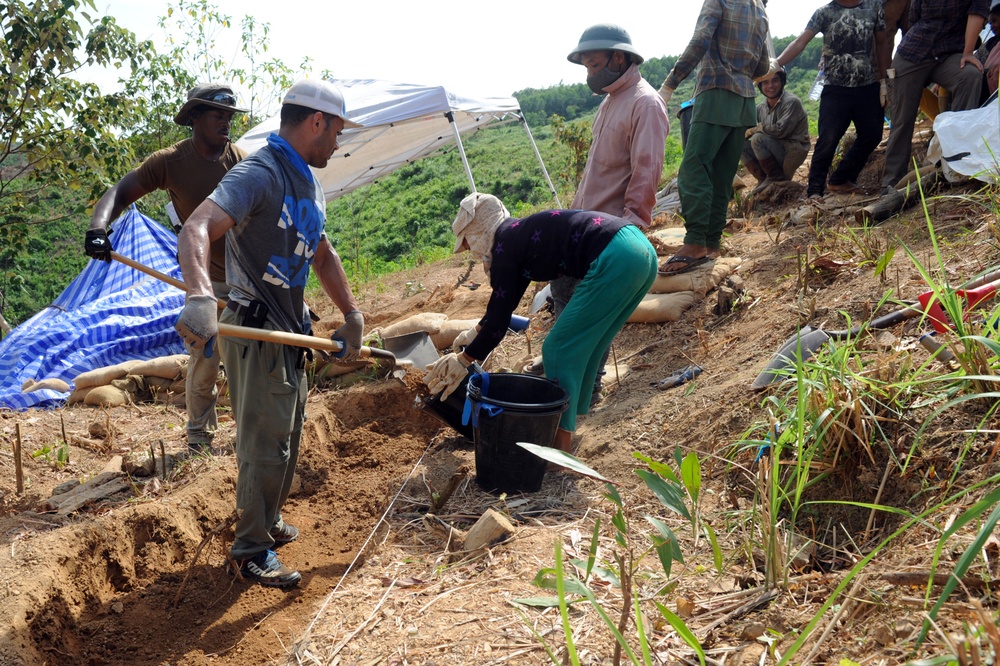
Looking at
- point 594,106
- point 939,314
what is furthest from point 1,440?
point 594,106

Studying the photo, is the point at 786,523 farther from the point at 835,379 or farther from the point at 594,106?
the point at 594,106

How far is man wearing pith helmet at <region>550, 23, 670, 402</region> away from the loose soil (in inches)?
37.8

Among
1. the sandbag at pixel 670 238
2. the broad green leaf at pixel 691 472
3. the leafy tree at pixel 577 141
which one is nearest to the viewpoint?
the broad green leaf at pixel 691 472

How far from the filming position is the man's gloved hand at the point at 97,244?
3604 mm

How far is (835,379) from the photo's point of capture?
2500mm

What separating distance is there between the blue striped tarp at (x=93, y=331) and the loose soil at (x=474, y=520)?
1.64 meters

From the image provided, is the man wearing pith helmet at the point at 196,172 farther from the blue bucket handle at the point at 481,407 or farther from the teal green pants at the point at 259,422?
the blue bucket handle at the point at 481,407

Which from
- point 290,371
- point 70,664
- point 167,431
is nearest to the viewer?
point 70,664

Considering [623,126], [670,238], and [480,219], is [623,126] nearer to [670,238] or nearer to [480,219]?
[480,219]

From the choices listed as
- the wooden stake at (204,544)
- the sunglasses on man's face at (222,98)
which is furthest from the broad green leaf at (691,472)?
the sunglasses on man's face at (222,98)

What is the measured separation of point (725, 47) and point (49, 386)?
5.53 m

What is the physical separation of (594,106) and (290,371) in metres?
33.0

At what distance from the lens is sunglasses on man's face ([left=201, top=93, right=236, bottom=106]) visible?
151 inches

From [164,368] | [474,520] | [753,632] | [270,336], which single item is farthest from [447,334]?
[753,632]
